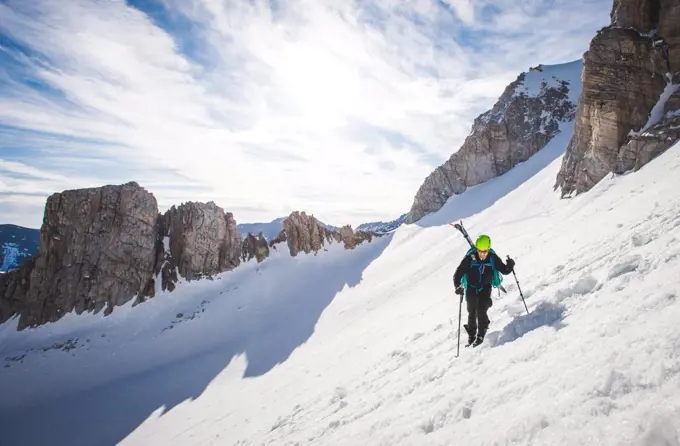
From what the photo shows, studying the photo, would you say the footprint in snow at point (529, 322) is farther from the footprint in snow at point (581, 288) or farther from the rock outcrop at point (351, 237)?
the rock outcrop at point (351, 237)

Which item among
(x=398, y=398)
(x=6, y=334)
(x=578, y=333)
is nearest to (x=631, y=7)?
(x=578, y=333)

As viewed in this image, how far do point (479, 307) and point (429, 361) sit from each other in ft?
6.49

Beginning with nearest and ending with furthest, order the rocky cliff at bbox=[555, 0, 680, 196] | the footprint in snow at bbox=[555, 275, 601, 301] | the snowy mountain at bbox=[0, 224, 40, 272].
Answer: the footprint in snow at bbox=[555, 275, 601, 301], the rocky cliff at bbox=[555, 0, 680, 196], the snowy mountain at bbox=[0, 224, 40, 272]

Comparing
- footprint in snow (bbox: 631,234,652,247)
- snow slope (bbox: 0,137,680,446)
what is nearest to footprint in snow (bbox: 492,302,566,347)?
snow slope (bbox: 0,137,680,446)

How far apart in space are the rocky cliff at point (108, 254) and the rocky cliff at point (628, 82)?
1899 inches

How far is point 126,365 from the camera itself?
36.8 metres

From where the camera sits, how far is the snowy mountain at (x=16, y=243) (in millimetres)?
152000

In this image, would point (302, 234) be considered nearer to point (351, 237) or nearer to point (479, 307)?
point (351, 237)

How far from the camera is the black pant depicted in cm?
753

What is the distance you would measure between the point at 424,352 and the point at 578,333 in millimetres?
4890

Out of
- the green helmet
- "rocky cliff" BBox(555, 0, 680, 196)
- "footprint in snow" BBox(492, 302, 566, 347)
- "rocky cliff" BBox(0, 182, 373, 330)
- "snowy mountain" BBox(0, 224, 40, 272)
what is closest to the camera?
"footprint in snow" BBox(492, 302, 566, 347)

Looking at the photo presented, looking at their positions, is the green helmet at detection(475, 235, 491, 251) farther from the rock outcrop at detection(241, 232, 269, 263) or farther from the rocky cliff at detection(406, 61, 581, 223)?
the rocky cliff at detection(406, 61, 581, 223)

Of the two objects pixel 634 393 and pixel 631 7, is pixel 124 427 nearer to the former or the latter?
pixel 634 393

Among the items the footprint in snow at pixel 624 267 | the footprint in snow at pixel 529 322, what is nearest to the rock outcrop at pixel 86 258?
the footprint in snow at pixel 529 322
